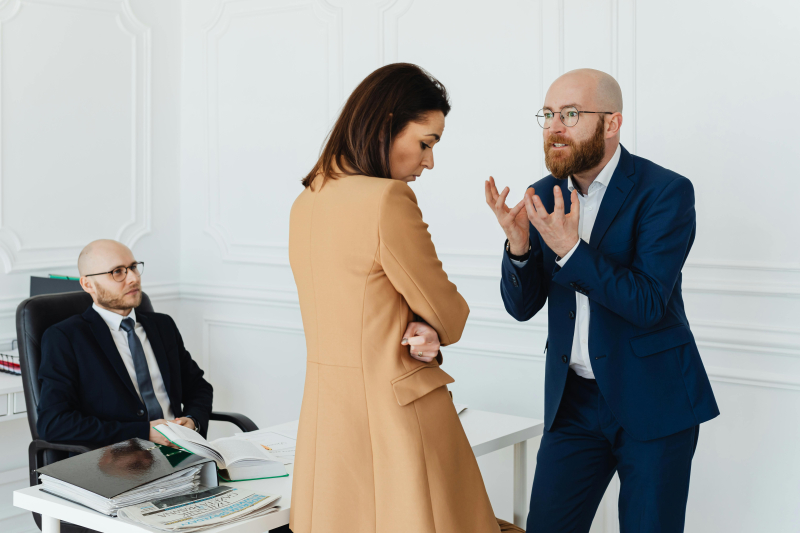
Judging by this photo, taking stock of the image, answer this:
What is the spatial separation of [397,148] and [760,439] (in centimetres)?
187

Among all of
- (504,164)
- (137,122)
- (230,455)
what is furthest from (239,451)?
(137,122)

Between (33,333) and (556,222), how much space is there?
187 centimetres

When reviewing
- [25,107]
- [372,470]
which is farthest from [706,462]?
[25,107]

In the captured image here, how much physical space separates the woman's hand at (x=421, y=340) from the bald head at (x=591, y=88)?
81cm

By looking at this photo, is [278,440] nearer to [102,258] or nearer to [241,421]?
[241,421]

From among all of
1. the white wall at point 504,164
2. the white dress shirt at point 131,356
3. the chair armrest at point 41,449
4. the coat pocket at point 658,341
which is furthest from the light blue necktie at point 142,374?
the coat pocket at point 658,341

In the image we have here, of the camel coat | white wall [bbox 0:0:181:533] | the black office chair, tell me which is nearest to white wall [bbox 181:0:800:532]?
white wall [bbox 0:0:181:533]

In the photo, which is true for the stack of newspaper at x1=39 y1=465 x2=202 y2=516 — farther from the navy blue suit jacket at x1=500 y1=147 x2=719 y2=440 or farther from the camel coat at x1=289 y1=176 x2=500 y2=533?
the navy blue suit jacket at x1=500 y1=147 x2=719 y2=440

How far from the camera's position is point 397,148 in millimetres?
1648

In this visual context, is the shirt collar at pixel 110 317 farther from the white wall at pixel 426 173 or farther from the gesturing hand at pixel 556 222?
the gesturing hand at pixel 556 222

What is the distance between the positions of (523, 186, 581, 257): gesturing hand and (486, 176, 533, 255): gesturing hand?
0.21ft

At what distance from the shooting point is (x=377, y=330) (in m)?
1.56

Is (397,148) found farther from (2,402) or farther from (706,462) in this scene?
(2,402)

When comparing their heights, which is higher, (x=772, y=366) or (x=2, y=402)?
(x=772, y=366)
